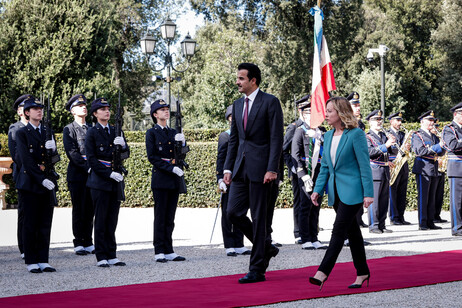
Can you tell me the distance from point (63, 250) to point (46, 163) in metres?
2.78

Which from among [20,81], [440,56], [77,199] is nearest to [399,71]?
[440,56]

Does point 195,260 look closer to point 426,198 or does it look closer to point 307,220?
point 307,220

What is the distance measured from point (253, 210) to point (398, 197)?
782 cm

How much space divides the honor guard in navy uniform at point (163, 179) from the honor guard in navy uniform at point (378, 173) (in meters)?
4.58

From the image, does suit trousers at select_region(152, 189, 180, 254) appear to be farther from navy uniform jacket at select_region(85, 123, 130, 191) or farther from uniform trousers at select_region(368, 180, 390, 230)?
uniform trousers at select_region(368, 180, 390, 230)

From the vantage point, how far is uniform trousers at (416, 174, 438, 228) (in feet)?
42.8

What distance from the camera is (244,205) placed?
7395mm

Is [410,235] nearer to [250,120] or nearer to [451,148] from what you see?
[451,148]

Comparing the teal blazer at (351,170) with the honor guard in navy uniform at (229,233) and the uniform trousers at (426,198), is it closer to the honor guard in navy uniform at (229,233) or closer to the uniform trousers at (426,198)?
the honor guard in navy uniform at (229,233)

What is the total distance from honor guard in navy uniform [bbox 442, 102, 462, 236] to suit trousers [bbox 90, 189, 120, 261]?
226 inches

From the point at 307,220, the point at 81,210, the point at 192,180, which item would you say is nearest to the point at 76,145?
the point at 81,210

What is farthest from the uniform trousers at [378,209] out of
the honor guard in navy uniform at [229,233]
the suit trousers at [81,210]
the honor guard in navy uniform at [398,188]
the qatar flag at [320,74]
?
the suit trousers at [81,210]

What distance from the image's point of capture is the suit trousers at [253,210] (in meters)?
7.28

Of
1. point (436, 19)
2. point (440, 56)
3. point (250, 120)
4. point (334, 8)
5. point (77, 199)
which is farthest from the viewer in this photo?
point (436, 19)
